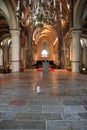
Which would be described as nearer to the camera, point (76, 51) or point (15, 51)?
point (76, 51)

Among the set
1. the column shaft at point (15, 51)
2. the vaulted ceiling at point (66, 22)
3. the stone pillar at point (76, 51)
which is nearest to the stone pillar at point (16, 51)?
the column shaft at point (15, 51)

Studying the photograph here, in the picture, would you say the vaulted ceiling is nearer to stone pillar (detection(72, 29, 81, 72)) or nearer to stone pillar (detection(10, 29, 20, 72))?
stone pillar (detection(10, 29, 20, 72))

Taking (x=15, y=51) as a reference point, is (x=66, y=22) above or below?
above

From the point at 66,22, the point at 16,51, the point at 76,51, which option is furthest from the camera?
the point at 66,22

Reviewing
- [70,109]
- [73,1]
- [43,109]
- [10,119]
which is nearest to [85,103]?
[70,109]

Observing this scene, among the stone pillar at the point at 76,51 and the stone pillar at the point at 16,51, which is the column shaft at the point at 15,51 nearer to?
the stone pillar at the point at 16,51

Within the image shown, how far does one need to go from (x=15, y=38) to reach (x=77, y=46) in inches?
223

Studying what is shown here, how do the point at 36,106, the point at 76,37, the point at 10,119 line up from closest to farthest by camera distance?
1. the point at 10,119
2. the point at 36,106
3. the point at 76,37

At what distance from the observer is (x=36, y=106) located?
4973 millimetres

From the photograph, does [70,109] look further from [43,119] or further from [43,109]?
[43,119]

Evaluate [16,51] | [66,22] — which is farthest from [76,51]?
[66,22]

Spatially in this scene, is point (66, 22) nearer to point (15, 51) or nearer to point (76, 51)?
point (76, 51)

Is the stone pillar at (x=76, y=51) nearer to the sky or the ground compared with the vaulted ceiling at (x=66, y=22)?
nearer to the ground

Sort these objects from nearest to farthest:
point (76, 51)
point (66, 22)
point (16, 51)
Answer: point (76, 51)
point (16, 51)
point (66, 22)
